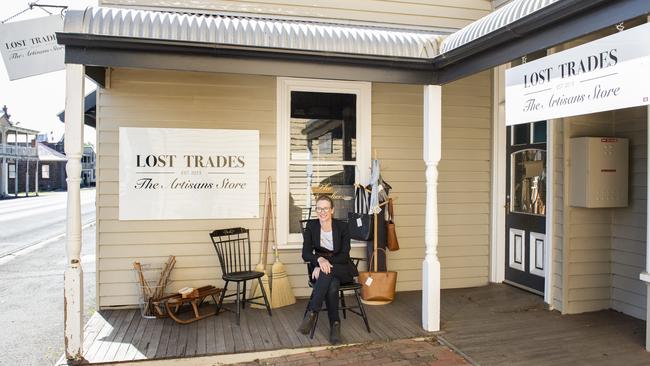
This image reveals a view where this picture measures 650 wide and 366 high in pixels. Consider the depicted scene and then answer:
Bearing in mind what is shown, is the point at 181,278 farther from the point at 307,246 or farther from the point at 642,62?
the point at 642,62

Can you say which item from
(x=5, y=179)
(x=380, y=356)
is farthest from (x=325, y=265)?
(x=5, y=179)

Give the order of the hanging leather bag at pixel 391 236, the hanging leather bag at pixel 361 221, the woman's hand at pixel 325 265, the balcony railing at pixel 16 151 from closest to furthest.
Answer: the woman's hand at pixel 325 265
the hanging leather bag at pixel 361 221
the hanging leather bag at pixel 391 236
the balcony railing at pixel 16 151

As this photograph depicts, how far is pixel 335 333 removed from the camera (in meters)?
3.70

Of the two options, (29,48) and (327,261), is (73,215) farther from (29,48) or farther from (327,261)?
(327,261)

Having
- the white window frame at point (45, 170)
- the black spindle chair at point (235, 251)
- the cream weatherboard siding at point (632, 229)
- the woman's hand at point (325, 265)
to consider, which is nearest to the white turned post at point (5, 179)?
the white window frame at point (45, 170)

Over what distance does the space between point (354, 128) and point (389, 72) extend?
4.23 ft

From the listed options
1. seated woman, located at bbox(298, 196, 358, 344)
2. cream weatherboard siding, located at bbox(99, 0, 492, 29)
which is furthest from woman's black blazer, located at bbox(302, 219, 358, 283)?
cream weatherboard siding, located at bbox(99, 0, 492, 29)

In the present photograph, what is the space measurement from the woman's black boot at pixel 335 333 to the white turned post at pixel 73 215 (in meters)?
1.85

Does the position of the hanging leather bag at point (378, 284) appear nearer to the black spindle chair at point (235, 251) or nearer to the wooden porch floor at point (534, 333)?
the wooden porch floor at point (534, 333)

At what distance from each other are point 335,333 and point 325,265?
54cm

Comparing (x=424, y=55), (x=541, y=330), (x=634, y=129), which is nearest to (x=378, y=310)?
(x=541, y=330)

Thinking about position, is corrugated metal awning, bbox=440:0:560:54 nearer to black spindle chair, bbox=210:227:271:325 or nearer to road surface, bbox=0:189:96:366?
black spindle chair, bbox=210:227:271:325

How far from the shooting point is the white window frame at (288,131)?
16.1 ft

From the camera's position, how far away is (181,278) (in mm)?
4723
